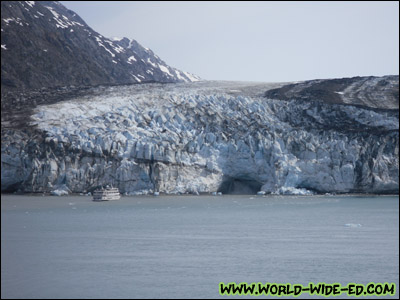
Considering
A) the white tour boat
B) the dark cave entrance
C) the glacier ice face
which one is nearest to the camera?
the white tour boat

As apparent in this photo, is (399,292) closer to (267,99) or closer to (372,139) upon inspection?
(372,139)

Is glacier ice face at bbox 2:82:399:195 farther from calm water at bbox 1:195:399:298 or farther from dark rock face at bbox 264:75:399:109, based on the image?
dark rock face at bbox 264:75:399:109

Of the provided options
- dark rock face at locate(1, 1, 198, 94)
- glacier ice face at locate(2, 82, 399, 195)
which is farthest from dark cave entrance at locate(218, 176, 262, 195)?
dark rock face at locate(1, 1, 198, 94)

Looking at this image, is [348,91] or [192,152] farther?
[348,91]

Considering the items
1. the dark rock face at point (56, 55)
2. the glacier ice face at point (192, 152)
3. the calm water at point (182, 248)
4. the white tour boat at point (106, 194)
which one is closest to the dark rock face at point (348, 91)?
the glacier ice face at point (192, 152)

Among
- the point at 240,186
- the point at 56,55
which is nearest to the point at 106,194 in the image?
the point at 240,186

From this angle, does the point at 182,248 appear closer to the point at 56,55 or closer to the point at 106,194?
the point at 106,194
